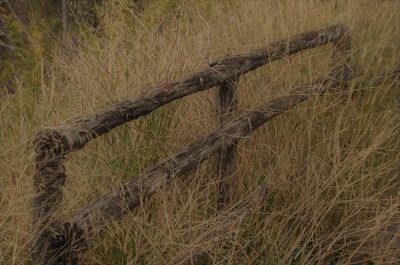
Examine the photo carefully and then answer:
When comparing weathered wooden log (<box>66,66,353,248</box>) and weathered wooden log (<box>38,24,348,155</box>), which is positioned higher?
weathered wooden log (<box>38,24,348,155</box>)

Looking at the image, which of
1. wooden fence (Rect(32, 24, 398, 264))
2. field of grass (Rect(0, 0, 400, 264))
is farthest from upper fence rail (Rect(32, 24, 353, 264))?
field of grass (Rect(0, 0, 400, 264))

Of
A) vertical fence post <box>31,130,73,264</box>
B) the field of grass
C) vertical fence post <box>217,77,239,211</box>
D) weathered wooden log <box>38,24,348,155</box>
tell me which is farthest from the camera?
vertical fence post <box>217,77,239,211</box>

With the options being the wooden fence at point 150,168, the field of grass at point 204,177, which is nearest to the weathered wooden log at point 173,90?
the wooden fence at point 150,168

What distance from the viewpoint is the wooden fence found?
2092 mm

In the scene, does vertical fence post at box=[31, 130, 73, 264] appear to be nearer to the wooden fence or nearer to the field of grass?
the wooden fence

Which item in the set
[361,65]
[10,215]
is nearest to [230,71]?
[10,215]

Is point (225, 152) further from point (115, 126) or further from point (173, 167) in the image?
point (115, 126)

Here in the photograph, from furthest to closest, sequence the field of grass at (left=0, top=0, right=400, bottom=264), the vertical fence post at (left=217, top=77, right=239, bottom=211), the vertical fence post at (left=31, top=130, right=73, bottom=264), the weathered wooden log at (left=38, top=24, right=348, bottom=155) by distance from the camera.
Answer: the vertical fence post at (left=217, top=77, right=239, bottom=211) < the field of grass at (left=0, top=0, right=400, bottom=264) < the weathered wooden log at (left=38, top=24, right=348, bottom=155) < the vertical fence post at (left=31, top=130, right=73, bottom=264)

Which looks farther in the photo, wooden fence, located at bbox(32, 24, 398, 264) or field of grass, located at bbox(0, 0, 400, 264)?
field of grass, located at bbox(0, 0, 400, 264)

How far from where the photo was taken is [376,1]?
581cm

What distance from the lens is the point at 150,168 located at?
2572 millimetres

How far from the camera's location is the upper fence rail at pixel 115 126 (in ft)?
6.85

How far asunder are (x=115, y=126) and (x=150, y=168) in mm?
261

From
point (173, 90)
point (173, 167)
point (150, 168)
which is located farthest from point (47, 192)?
point (173, 90)
